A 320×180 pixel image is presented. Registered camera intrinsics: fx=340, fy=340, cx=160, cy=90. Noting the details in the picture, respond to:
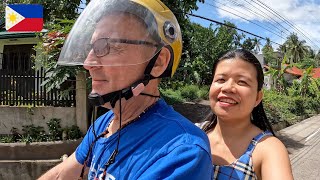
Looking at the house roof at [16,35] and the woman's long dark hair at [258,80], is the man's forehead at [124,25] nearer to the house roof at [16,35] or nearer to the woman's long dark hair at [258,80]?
the woman's long dark hair at [258,80]

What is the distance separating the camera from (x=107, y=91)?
1.24 metres

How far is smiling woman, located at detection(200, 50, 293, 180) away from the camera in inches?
63.2

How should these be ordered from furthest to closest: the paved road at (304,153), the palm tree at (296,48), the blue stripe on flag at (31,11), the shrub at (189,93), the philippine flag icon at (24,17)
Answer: the palm tree at (296,48), the shrub at (189,93), the blue stripe on flag at (31,11), the philippine flag icon at (24,17), the paved road at (304,153)

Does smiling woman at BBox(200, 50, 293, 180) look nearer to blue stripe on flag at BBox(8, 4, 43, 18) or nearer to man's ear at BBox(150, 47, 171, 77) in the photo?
man's ear at BBox(150, 47, 171, 77)

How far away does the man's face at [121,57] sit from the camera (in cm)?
121

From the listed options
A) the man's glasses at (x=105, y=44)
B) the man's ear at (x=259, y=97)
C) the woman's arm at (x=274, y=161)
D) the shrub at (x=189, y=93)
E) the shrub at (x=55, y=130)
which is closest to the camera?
the man's glasses at (x=105, y=44)

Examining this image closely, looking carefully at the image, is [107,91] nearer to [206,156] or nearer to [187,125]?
[187,125]

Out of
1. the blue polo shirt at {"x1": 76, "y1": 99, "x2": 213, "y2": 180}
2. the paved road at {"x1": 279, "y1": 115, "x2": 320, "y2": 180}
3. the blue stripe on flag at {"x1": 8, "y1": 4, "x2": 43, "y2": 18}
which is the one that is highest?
the blue stripe on flag at {"x1": 8, "y1": 4, "x2": 43, "y2": 18}

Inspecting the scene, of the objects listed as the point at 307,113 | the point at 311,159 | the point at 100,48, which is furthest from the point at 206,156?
the point at 307,113

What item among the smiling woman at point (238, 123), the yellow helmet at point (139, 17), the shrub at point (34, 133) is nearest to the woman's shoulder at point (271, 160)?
→ the smiling woman at point (238, 123)

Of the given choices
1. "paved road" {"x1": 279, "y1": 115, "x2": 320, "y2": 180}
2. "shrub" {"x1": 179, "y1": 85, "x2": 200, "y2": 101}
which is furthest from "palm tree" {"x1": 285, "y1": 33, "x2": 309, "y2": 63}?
"paved road" {"x1": 279, "y1": 115, "x2": 320, "y2": 180}

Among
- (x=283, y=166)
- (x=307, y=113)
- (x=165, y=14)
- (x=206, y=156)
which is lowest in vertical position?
(x=307, y=113)

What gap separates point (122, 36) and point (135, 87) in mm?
186

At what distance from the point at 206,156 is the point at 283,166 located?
1.86 ft
